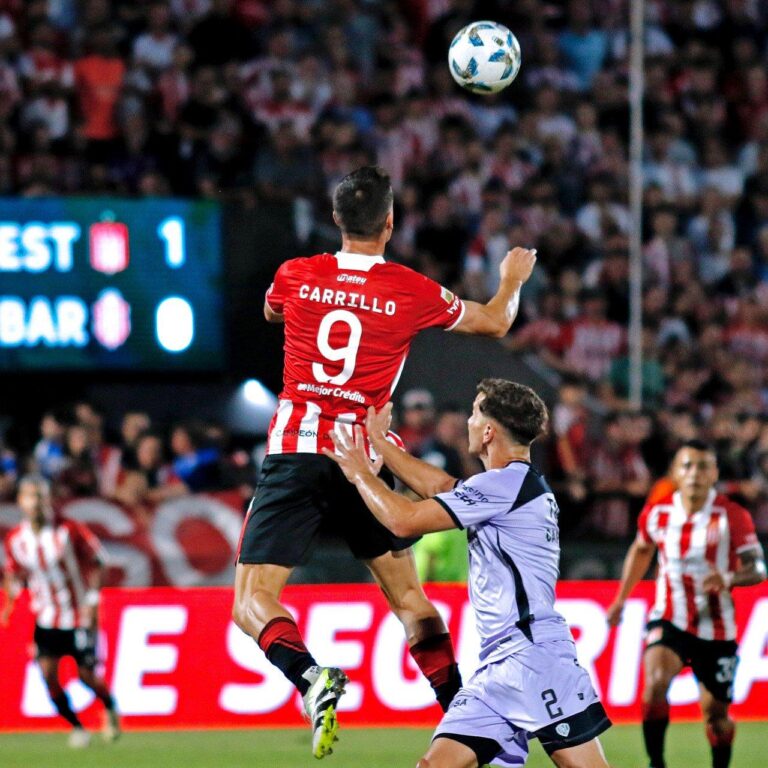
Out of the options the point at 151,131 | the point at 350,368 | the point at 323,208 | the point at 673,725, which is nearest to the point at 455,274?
the point at 323,208

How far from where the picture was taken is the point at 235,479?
1230cm

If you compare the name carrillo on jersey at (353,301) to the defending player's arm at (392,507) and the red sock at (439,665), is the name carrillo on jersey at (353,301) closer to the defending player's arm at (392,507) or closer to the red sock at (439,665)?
the defending player's arm at (392,507)

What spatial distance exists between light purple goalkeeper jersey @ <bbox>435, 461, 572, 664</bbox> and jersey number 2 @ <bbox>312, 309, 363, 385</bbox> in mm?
624

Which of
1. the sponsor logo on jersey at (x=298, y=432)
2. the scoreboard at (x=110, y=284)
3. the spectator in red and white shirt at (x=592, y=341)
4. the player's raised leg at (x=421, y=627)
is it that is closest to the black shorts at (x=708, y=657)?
the player's raised leg at (x=421, y=627)

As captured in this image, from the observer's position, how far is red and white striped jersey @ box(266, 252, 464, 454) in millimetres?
6430

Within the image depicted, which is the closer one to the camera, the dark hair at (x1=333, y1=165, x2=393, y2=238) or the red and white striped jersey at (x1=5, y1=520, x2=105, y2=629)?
the dark hair at (x1=333, y1=165, x2=393, y2=238)

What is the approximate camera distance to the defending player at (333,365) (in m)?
6.41

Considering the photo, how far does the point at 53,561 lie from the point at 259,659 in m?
1.46

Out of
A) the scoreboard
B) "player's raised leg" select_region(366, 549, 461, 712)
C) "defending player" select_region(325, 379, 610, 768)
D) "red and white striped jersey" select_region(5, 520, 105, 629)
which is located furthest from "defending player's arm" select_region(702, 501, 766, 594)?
the scoreboard

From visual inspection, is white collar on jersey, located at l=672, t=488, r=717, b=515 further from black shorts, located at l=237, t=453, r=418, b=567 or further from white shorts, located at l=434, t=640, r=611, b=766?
white shorts, located at l=434, t=640, r=611, b=766

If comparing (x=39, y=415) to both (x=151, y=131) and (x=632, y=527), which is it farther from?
(x=632, y=527)

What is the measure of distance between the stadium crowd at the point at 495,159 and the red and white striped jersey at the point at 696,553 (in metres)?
3.51

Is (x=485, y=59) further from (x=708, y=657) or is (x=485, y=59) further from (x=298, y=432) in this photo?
(x=708, y=657)

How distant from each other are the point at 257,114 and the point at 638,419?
4116 mm
